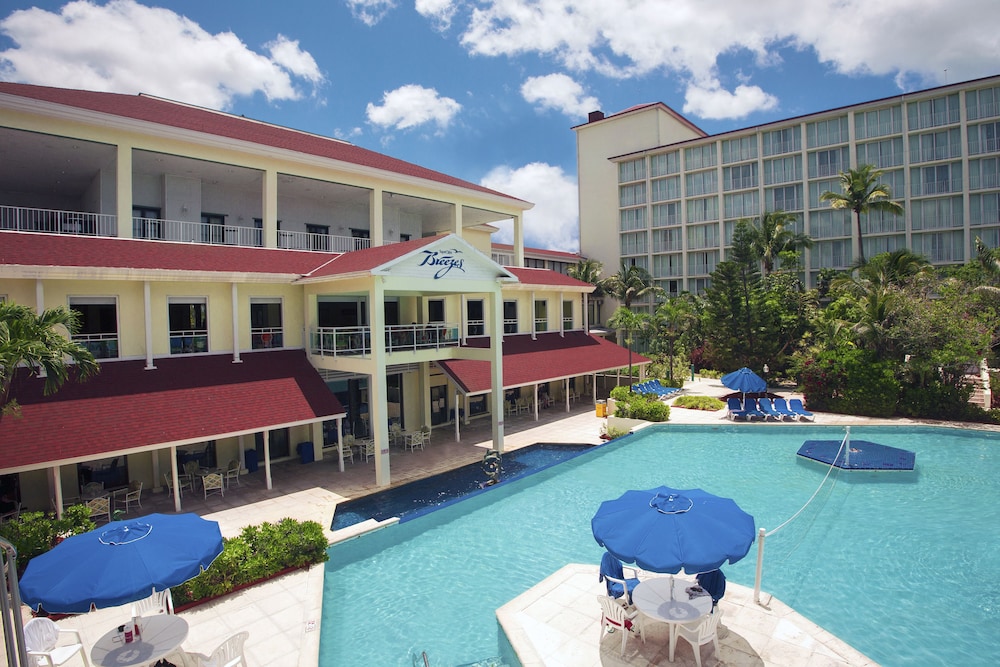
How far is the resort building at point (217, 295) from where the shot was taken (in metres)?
13.9

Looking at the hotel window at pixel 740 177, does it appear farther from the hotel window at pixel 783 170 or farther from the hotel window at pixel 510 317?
the hotel window at pixel 510 317

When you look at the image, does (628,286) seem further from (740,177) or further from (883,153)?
(883,153)

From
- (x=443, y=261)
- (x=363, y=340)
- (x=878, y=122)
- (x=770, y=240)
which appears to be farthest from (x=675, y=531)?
(x=878, y=122)

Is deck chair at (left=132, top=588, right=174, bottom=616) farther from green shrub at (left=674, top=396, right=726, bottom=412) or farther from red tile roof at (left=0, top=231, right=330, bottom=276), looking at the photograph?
green shrub at (left=674, top=396, right=726, bottom=412)

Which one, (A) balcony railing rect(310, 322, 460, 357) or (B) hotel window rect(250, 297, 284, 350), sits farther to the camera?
(B) hotel window rect(250, 297, 284, 350)

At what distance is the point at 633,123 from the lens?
5666 cm

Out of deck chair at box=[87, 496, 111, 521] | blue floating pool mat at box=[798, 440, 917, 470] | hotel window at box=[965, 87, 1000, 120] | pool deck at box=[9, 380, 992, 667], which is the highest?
hotel window at box=[965, 87, 1000, 120]

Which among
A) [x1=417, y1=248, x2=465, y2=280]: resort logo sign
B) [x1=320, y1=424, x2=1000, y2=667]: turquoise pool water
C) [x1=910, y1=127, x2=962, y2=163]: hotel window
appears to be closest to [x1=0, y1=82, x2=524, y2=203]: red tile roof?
[x1=417, y1=248, x2=465, y2=280]: resort logo sign

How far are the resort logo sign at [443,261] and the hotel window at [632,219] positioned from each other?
42719 millimetres

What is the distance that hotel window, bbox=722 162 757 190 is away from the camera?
49719 mm

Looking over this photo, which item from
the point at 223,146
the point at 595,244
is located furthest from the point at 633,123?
the point at 223,146

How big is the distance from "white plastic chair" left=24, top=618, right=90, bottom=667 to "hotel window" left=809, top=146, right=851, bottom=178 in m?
54.7

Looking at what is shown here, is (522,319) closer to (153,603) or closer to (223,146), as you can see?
(223,146)

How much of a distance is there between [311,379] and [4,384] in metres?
8.41
